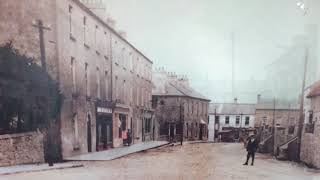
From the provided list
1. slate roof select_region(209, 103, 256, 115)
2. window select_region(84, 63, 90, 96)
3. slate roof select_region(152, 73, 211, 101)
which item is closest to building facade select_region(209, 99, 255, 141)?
slate roof select_region(209, 103, 256, 115)

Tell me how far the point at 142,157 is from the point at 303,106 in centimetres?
135

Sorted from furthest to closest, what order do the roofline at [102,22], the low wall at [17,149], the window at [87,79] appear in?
1. the window at [87,79]
2. the roofline at [102,22]
3. the low wall at [17,149]

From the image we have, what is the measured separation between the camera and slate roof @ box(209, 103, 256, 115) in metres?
2.59

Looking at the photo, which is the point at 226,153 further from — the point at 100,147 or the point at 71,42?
the point at 71,42

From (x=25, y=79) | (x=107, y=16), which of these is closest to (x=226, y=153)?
(x=107, y=16)

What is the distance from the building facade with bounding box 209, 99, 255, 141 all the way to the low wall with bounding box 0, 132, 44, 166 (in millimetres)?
1383

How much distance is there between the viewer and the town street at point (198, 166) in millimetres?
2586

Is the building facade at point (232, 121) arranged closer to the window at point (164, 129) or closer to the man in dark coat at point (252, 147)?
the man in dark coat at point (252, 147)

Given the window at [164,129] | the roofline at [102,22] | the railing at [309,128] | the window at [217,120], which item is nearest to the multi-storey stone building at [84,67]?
the roofline at [102,22]

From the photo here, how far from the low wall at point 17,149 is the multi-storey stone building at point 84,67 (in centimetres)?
21

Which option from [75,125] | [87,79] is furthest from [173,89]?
[75,125]

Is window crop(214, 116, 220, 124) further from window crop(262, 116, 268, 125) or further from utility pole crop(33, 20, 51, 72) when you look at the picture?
utility pole crop(33, 20, 51, 72)

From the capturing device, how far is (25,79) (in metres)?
2.31

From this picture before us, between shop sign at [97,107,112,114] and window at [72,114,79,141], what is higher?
shop sign at [97,107,112,114]
